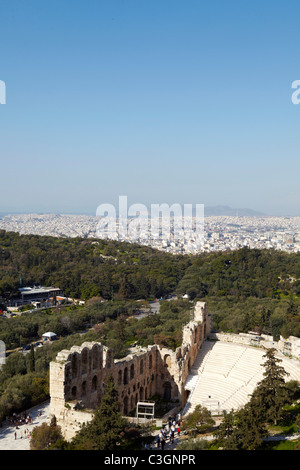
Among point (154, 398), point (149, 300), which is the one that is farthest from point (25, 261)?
point (154, 398)

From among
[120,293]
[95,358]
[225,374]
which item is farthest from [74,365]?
[120,293]

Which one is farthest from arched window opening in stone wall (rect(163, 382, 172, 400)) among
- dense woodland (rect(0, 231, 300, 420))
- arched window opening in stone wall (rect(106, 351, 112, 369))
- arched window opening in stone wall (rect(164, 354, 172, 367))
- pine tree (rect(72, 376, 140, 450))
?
pine tree (rect(72, 376, 140, 450))

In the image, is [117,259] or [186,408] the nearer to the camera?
[186,408]

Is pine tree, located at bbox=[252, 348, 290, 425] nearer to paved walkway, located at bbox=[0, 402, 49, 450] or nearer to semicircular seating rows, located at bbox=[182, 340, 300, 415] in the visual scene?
semicircular seating rows, located at bbox=[182, 340, 300, 415]

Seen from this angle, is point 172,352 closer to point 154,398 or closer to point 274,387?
point 154,398

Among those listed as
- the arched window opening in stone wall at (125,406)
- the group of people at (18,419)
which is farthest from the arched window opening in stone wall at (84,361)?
the arched window opening in stone wall at (125,406)

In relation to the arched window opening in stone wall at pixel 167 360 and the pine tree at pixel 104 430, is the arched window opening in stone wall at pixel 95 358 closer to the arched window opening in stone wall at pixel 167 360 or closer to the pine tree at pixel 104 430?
the pine tree at pixel 104 430
